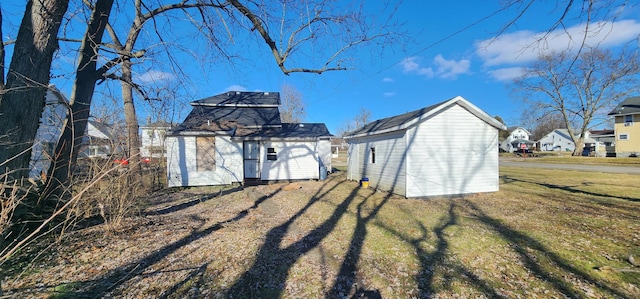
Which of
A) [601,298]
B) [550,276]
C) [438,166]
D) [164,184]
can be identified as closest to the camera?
[601,298]

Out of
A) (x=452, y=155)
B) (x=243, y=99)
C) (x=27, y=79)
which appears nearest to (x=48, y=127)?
(x=27, y=79)

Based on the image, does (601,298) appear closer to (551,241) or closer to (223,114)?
(551,241)

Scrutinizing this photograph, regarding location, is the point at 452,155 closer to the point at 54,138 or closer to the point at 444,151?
the point at 444,151

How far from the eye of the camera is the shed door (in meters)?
13.6

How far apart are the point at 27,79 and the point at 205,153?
928 centimetres

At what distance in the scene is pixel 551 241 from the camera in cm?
512

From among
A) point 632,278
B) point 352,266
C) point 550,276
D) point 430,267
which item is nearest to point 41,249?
point 352,266

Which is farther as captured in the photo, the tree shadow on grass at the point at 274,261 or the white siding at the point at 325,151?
the white siding at the point at 325,151

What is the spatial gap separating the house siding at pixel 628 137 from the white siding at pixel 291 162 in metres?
34.9

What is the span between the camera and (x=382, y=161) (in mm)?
11094

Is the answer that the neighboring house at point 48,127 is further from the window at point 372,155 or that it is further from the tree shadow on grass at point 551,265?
the window at point 372,155

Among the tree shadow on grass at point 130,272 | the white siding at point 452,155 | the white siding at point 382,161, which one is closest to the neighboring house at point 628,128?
the white siding at point 452,155

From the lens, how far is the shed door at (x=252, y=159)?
1364 centimetres

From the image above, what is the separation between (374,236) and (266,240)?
2197 mm
